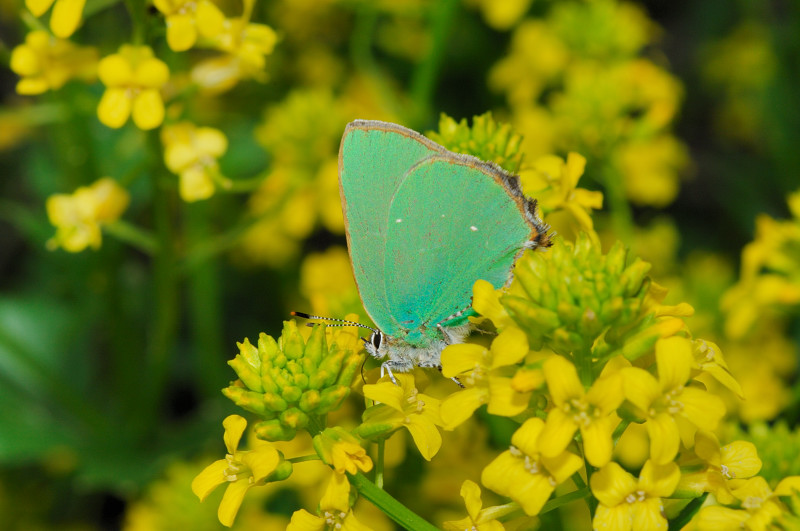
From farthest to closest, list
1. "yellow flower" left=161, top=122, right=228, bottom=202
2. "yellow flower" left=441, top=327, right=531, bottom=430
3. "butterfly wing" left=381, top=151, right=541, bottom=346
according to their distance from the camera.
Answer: "yellow flower" left=161, top=122, right=228, bottom=202 → "butterfly wing" left=381, top=151, right=541, bottom=346 → "yellow flower" left=441, top=327, right=531, bottom=430

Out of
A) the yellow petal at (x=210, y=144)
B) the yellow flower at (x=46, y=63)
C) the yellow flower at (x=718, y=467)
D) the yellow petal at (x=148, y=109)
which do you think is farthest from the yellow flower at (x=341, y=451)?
the yellow flower at (x=46, y=63)

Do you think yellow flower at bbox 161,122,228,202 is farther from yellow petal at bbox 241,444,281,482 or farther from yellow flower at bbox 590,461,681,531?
yellow flower at bbox 590,461,681,531

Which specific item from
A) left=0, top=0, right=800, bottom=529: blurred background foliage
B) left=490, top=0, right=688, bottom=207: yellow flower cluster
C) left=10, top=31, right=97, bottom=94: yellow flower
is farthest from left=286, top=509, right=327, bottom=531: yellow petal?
left=490, top=0, right=688, bottom=207: yellow flower cluster

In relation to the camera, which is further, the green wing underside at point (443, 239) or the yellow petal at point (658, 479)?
the green wing underside at point (443, 239)

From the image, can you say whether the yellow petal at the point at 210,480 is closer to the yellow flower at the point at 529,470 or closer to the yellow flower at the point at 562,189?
the yellow flower at the point at 529,470

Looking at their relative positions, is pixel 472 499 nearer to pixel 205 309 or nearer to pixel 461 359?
pixel 461 359

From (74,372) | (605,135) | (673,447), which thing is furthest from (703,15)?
(673,447)

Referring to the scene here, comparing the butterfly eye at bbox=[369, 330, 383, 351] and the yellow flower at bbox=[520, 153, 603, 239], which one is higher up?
the yellow flower at bbox=[520, 153, 603, 239]
